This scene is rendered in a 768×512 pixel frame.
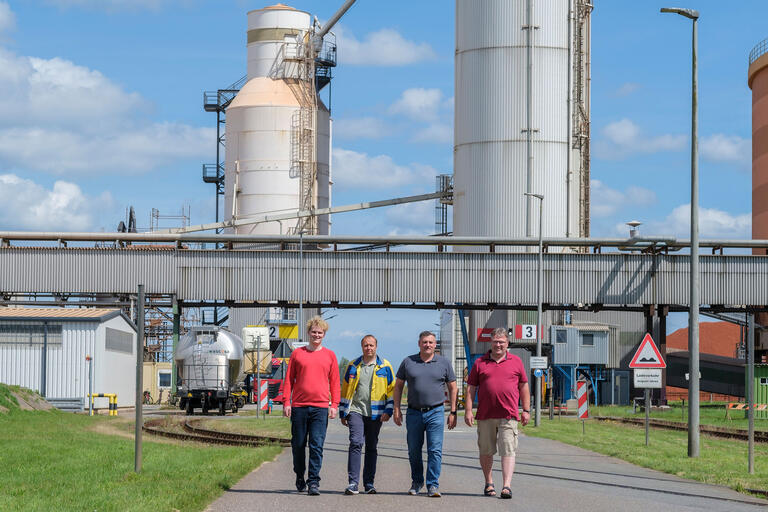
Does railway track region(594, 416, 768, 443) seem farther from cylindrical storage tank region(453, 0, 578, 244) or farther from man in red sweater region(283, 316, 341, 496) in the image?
man in red sweater region(283, 316, 341, 496)

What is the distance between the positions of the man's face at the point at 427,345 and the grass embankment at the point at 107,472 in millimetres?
2891

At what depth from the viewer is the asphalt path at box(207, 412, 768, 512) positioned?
1297 cm

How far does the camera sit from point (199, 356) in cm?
4916

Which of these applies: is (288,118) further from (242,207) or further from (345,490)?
(345,490)

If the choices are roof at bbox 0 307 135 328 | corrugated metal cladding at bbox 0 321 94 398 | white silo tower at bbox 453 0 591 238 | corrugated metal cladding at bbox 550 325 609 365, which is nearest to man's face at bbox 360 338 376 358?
roof at bbox 0 307 135 328

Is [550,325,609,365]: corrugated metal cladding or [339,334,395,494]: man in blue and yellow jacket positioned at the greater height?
[339,334,395,494]: man in blue and yellow jacket

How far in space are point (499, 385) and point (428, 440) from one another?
1058 millimetres

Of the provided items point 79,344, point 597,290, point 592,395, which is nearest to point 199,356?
point 79,344

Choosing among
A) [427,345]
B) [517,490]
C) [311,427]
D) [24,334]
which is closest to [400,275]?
[24,334]

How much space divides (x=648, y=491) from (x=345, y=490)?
403 cm

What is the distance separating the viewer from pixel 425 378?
545 inches

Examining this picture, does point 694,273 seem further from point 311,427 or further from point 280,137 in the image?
point 280,137

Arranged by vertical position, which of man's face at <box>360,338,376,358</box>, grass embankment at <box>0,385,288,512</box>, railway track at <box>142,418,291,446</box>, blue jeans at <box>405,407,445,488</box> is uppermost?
man's face at <box>360,338,376,358</box>

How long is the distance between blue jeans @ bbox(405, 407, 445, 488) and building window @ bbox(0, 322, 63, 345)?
37082mm
